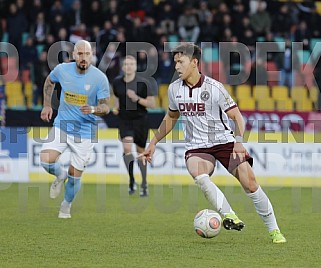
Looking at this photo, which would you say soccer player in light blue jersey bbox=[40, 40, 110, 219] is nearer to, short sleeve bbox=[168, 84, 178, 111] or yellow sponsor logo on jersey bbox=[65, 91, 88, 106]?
yellow sponsor logo on jersey bbox=[65, 91, 88, 106]

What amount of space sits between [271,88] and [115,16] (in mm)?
4408

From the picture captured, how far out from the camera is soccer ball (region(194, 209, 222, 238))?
9062mm

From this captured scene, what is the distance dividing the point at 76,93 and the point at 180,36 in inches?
391

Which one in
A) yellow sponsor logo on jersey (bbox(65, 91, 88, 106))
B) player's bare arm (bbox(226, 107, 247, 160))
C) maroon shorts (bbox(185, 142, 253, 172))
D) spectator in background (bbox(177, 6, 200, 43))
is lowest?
maroon shorts (bbox(185, 142, 253, 172))

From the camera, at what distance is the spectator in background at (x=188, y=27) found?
20922 millimetres

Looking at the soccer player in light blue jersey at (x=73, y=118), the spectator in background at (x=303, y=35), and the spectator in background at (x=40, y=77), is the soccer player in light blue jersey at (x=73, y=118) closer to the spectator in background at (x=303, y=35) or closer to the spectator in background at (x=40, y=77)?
the spectator in background at (x=40, y=77)

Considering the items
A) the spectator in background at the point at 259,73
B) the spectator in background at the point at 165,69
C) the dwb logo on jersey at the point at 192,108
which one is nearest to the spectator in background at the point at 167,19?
the spectator in background at the point at 165,69

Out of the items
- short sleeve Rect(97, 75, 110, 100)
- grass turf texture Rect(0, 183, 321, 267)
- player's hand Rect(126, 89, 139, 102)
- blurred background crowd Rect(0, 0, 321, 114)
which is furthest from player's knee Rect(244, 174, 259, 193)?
blurred background crowd Rect(0, 0, 321, 114)

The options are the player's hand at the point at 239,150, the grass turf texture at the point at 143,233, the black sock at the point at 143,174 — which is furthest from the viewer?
the black sock at the point at 143,174

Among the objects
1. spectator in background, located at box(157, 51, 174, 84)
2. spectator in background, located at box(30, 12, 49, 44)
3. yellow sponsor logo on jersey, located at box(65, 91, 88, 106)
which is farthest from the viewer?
spectator in background, located at box(30, 12, 49, 44)

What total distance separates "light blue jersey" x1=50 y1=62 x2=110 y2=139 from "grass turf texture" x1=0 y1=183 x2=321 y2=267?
1311mm

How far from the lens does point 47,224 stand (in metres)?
10.8

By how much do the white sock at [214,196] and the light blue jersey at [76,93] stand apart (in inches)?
109

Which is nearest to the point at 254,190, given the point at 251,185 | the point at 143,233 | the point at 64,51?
the point at 251,185
